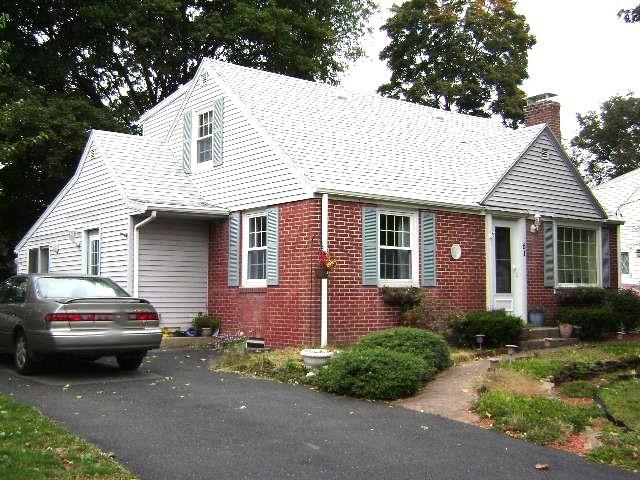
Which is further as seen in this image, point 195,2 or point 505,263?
point 195,2

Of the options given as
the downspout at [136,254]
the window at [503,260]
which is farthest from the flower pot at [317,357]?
the window at [503,260]

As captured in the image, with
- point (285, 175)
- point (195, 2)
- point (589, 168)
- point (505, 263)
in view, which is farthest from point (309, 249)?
point (589, 168)

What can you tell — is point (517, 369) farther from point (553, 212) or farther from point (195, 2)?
point (195, 2)

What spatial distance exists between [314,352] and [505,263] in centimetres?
714

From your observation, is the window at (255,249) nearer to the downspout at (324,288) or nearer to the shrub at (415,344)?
the downspout at (324,288)

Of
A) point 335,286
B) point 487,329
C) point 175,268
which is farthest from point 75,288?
point 487,329

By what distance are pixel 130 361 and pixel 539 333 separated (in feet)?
27.6

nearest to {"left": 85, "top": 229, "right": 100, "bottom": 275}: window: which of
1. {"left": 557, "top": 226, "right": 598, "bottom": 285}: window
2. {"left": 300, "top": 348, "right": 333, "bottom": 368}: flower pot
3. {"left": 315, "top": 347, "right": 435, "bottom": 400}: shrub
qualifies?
{"left": 300, "top": 348, "right": 333, "bottom": 368}: flower pot

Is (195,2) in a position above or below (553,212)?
above

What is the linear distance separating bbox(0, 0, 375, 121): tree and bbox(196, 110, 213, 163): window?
10.2 meters

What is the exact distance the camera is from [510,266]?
1586 centimetres

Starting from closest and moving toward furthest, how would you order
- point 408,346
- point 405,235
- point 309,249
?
point 408,346, point 309,249, point 405,235

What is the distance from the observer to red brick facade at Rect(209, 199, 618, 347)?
12.9 meters

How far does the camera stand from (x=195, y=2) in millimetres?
29656
